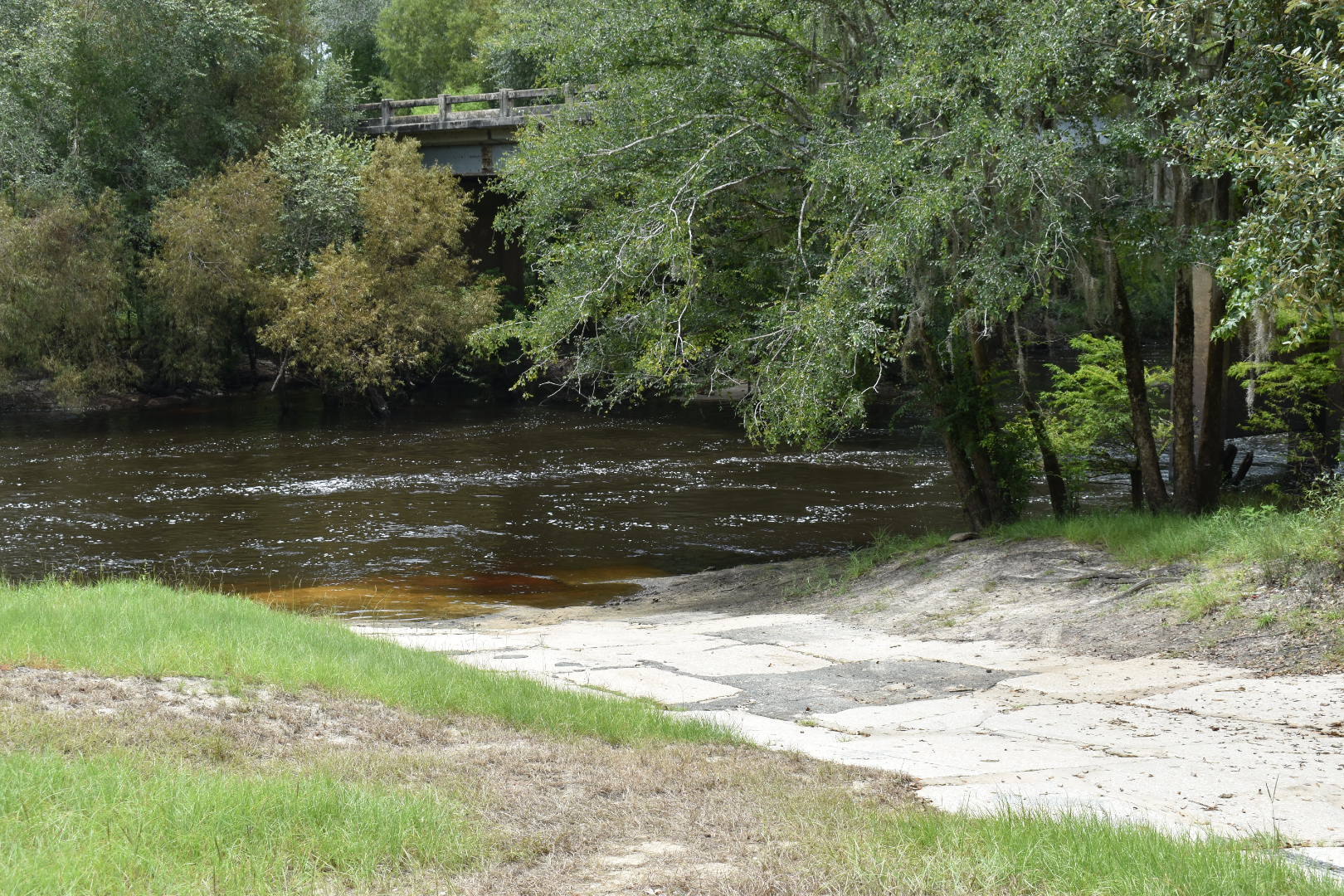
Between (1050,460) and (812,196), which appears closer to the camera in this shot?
(812,196)

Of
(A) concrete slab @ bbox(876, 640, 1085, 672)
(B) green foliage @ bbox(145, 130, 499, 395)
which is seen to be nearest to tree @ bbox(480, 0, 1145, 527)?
(A) concrete slab @ bbox(876, 640, 1085, 672)

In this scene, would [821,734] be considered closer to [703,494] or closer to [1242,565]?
[1242,565]

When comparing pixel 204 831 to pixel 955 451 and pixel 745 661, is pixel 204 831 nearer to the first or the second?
pixel 745 661

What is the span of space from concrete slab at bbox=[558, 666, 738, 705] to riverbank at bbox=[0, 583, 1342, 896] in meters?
0.95

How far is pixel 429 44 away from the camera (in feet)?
193

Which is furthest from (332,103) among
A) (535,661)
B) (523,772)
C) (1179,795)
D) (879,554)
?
(1179,795)

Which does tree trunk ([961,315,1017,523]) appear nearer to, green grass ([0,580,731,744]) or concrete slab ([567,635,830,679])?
concrete slab ([567,635,830,679])

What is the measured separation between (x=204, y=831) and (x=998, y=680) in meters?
6.10

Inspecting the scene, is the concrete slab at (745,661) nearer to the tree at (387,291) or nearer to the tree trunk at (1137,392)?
A: the tree trunk at (1137,392)

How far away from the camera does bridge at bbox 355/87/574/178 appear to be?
122 feet

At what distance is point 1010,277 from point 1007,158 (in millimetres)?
1114

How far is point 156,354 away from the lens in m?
37.8

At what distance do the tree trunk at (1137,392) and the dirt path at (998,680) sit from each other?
1.79 metres

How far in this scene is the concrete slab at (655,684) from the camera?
891 cm
